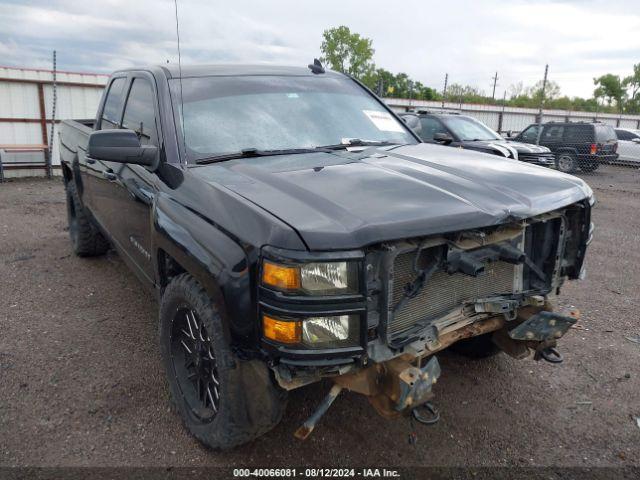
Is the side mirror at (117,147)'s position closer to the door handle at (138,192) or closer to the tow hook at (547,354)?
the door handle at (138,192)

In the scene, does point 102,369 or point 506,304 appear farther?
point 102,369

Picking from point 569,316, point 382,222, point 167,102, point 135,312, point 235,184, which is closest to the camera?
point 382,222

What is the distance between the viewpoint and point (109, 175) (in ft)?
12.2

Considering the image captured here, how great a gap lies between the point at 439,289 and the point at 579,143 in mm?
15235

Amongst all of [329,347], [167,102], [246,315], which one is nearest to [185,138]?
[167,102]

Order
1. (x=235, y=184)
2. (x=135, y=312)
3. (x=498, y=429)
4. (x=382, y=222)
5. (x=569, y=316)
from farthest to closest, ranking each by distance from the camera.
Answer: (x=135, y=312) < (x=498, y=429) < (x=569, y=316) < (x=235, y=184) < (x=382, y=222)

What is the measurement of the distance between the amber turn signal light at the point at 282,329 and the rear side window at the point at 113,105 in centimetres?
280

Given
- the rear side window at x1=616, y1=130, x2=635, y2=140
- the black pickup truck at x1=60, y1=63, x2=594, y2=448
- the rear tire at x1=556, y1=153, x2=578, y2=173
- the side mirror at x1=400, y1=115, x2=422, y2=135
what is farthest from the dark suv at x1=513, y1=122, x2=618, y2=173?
the black pickup truck at x1=60, y1=63, x2=594, y2=448

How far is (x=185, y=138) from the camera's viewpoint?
9.50ft

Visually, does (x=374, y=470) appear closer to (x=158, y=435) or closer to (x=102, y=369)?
(x=158, y=435)

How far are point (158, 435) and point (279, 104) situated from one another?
6.68 ft

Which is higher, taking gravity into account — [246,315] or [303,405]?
[246,315]

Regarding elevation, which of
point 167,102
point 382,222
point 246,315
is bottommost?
point 246,315

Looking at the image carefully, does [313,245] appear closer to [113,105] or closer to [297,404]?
[297,404]
